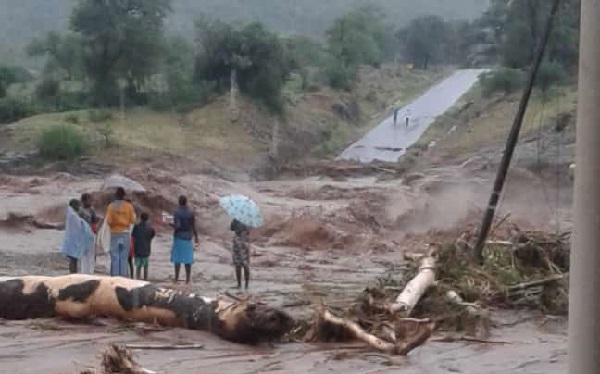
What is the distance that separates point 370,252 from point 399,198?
639 cm

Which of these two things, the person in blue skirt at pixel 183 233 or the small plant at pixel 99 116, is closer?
the person in blue skirt at pixel 183 233

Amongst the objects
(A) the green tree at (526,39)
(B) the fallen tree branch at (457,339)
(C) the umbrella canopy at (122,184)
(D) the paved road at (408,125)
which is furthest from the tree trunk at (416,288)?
(D) the paved road at (408,125)

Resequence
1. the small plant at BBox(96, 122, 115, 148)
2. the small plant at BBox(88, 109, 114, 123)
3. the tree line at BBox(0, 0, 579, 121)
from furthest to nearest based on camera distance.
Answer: the tree line at BBox(0, 0, 579, 121), the small plant at BBox(88, 109, 114, 123), the small plant at BBox(96, 122, 115, 148)

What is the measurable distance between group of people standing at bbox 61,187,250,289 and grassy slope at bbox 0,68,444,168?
22912mm

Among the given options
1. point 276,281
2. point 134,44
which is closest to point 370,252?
point 276,281

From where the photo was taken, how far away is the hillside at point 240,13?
99688mm

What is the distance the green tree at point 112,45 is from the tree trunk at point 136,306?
126 feet

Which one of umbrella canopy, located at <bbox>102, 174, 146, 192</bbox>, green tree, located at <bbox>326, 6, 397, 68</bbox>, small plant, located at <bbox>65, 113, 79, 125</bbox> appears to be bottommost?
umbrella canopy, located at <bbox>102, 174, 146, 192</bbox>

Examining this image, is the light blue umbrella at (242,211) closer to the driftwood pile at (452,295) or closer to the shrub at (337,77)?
the driftwood pile at (452,295)

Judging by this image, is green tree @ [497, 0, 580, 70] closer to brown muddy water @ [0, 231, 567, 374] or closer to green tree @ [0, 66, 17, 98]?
green tree @ [0, 66, 17, 98]

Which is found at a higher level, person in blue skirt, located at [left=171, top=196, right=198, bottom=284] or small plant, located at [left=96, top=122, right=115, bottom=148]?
small plant, located at [left=96, top=122, right=115, bottom=148]

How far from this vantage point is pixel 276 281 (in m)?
18.8

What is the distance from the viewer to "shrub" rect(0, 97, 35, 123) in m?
47.6

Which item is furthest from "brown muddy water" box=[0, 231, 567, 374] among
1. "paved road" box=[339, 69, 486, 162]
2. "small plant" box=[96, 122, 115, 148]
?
"paved road" box=[339, 69, 486, 162]
